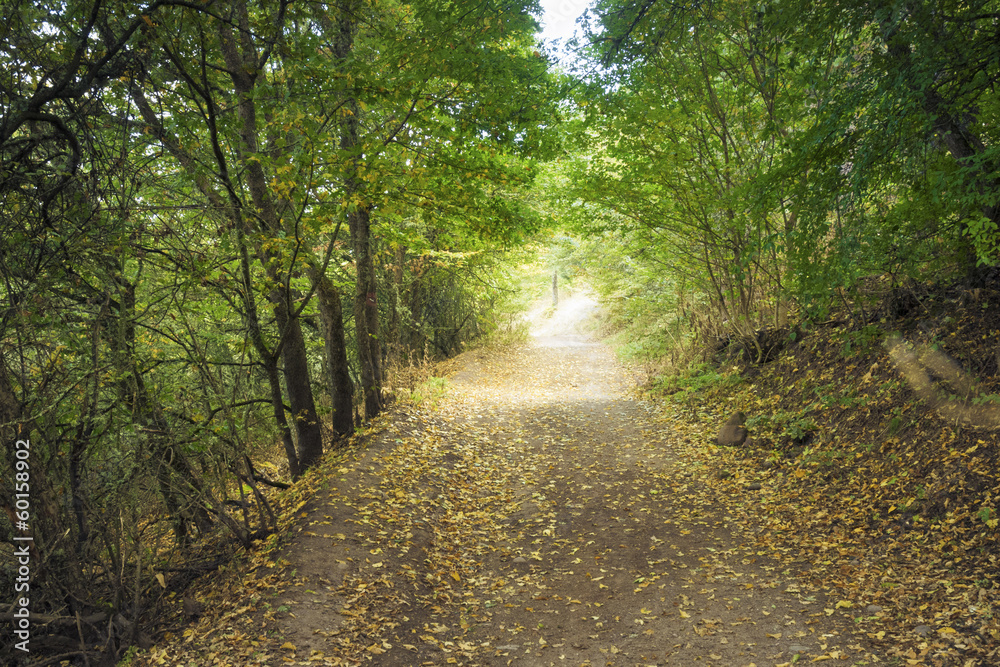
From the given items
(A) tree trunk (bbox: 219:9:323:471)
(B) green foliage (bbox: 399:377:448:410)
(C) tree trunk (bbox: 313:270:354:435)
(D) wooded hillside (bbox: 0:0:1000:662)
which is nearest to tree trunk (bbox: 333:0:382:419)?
(D) wooded hillside (bbox: 0:0:1000:662)

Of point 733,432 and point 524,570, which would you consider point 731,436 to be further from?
point 524,570

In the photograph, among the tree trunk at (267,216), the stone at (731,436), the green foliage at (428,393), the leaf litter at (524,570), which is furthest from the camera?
the green foliage at (428,393)

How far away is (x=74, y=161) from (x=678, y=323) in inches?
501

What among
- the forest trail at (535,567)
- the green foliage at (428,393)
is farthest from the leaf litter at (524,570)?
the green foliage at (428,393)

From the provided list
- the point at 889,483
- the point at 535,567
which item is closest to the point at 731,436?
the point at 889,483

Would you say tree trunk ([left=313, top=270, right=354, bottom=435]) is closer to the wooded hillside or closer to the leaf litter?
the wooded hillside

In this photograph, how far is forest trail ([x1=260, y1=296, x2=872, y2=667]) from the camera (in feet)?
15.0

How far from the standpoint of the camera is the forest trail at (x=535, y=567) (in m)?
4.58

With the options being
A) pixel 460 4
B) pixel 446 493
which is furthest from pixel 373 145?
pixel 446 493

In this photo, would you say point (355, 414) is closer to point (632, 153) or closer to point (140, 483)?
point (140, 483)

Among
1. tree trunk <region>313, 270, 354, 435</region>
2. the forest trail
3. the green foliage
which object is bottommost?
the forest trail

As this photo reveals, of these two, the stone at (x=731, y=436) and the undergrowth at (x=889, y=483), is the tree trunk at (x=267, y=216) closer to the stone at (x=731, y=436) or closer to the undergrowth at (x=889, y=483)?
the undergrowth at (x=889, y=483)

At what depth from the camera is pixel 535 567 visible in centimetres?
612

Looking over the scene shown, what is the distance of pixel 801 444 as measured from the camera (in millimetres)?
7527
